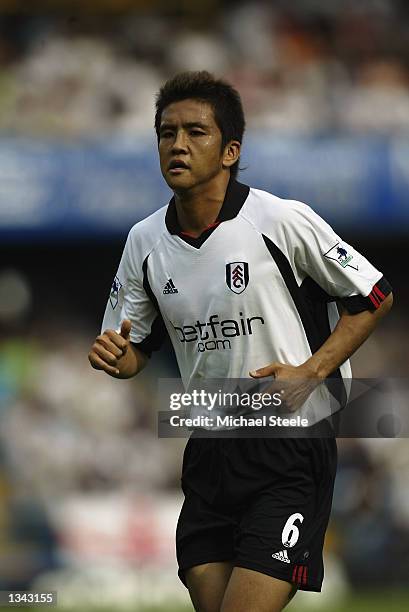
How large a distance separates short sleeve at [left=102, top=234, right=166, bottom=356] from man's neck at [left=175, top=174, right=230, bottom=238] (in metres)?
0.30

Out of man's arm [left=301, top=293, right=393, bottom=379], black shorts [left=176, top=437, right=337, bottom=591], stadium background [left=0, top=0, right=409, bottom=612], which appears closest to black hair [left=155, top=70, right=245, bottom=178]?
man's arm [left=301, top=293, right=393, bottom=379]

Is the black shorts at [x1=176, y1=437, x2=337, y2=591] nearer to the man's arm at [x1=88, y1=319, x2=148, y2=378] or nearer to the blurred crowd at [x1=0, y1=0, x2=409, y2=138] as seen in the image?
the man's arm at [x1=88, y1=319, x2=148, y2=378]

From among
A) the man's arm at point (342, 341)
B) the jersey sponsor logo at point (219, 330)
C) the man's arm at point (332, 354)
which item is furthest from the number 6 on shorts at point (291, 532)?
the jersey sponsor logo at point (219, 330)

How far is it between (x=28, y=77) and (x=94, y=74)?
29.2 inches

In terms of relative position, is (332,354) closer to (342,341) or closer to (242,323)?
(342,341)

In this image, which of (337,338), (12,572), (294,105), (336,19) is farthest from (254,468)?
(336,19)

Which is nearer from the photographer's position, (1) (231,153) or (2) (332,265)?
(2) (332,265)

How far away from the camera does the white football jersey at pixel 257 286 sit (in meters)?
4.55

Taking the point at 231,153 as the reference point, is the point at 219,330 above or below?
below

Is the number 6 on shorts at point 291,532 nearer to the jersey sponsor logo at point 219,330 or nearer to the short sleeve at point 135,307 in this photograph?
the jersey sponsor logo at point 219,330

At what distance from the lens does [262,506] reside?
444cm

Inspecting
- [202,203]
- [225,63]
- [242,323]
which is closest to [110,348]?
[242,323]

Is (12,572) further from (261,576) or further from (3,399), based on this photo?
(261,576)

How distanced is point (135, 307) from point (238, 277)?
2.00ft
